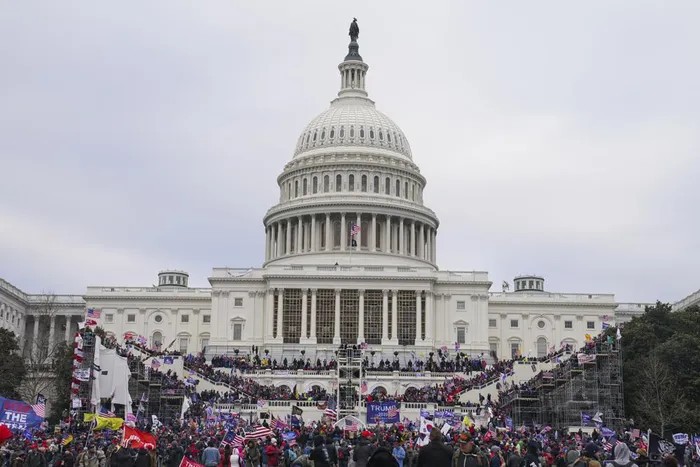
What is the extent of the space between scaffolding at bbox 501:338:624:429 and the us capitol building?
29.0 metres

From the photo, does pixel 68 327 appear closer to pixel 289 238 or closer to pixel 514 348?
pixel 289 238

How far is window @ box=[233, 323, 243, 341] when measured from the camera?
395 feet

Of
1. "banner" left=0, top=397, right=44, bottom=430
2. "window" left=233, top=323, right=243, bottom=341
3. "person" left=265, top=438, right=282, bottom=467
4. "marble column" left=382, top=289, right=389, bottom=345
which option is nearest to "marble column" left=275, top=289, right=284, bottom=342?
"window" left=233, top=323, right=243, bottom=341

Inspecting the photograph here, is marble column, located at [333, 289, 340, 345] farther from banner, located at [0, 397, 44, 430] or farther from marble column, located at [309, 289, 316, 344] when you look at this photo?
banner, located at [0, 397, 44, 430]

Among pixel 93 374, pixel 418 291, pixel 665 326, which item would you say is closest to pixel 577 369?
pixel 665 326

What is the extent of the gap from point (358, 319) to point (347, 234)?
19.4m

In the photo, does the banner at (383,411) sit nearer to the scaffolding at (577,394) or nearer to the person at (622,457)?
the scaffolding at (577,394)

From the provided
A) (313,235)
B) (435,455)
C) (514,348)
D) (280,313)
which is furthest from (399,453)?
(313,235)

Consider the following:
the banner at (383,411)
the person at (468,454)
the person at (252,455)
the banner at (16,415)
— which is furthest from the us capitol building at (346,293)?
the person at (468,454)

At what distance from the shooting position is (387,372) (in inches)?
3915

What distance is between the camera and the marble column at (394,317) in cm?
11631

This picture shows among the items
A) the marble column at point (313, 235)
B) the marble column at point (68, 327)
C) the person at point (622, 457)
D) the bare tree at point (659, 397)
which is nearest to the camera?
the person at point (622, 457)

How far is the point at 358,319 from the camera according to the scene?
117 metres

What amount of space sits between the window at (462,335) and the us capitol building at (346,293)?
126 mm
